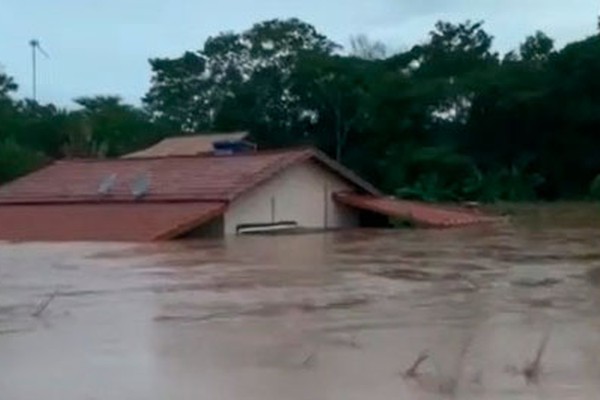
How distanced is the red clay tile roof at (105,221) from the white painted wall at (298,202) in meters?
1.25

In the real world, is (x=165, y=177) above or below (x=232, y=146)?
below

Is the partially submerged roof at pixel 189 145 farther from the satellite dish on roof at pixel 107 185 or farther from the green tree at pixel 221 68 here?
the satellite dish on roof at pixel 107 185

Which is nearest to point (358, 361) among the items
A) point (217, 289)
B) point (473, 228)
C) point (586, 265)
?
point (217, 289)

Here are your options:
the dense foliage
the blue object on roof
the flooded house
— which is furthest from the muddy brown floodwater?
the dense foliage

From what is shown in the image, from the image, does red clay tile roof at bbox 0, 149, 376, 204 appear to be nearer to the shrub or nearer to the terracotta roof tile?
the terracotta roof tile

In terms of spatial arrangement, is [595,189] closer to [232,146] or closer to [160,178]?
[232,146]

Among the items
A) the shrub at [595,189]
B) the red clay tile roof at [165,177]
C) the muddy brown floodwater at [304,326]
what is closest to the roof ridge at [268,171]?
the red clay tile roof at [165,177]

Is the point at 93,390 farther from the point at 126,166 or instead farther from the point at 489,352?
the point at 126,166

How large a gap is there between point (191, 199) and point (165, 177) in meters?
2.12

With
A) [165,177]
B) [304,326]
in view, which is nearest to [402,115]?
[165,177]

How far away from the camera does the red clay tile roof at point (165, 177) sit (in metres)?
27.8

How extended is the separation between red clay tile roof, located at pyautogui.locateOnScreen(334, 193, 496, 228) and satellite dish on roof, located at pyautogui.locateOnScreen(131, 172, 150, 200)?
5.07 metres

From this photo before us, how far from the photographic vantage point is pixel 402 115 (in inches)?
1927

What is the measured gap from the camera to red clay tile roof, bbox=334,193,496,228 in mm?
29438
